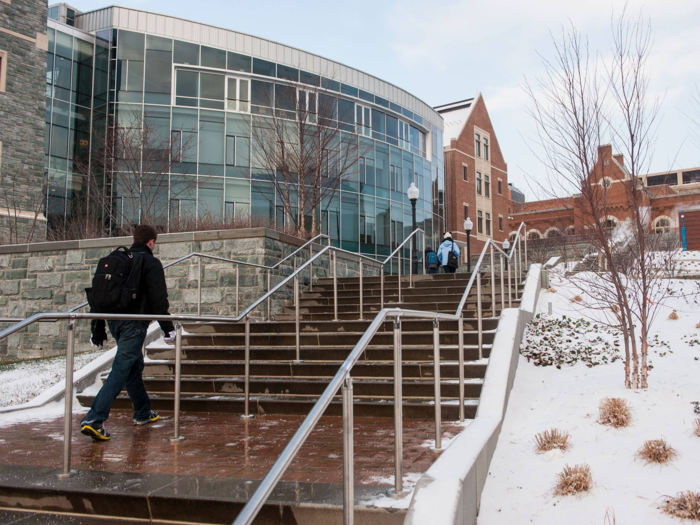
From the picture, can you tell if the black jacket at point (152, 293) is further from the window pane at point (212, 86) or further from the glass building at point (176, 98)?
the window pane at point (212, 86)

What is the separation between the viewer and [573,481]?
158 inches

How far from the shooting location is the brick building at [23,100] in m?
19.5

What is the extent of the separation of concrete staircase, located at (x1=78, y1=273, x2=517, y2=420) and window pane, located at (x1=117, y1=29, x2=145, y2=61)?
1907 centimetres

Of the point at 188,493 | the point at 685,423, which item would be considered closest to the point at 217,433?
the point at 188,493

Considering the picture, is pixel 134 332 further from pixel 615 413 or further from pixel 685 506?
pixel 685 506

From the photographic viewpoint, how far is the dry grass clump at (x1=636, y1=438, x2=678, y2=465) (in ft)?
14.0

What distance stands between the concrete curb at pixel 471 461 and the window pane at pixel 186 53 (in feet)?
71.0

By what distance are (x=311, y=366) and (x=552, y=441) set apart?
117 inches

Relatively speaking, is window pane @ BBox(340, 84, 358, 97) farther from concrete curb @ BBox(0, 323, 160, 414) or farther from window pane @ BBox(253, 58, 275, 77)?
concrete curb @ BBox(0, 323, 160, 414)

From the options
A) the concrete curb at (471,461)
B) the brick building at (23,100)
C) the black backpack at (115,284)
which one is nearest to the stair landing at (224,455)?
the concrete curb at (471,461)

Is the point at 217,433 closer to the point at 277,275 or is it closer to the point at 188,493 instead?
the point at 188,493

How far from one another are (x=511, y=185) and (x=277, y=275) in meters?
66.1

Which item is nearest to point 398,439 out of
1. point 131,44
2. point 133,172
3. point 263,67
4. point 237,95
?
point 133,172

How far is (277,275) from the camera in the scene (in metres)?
10.4
